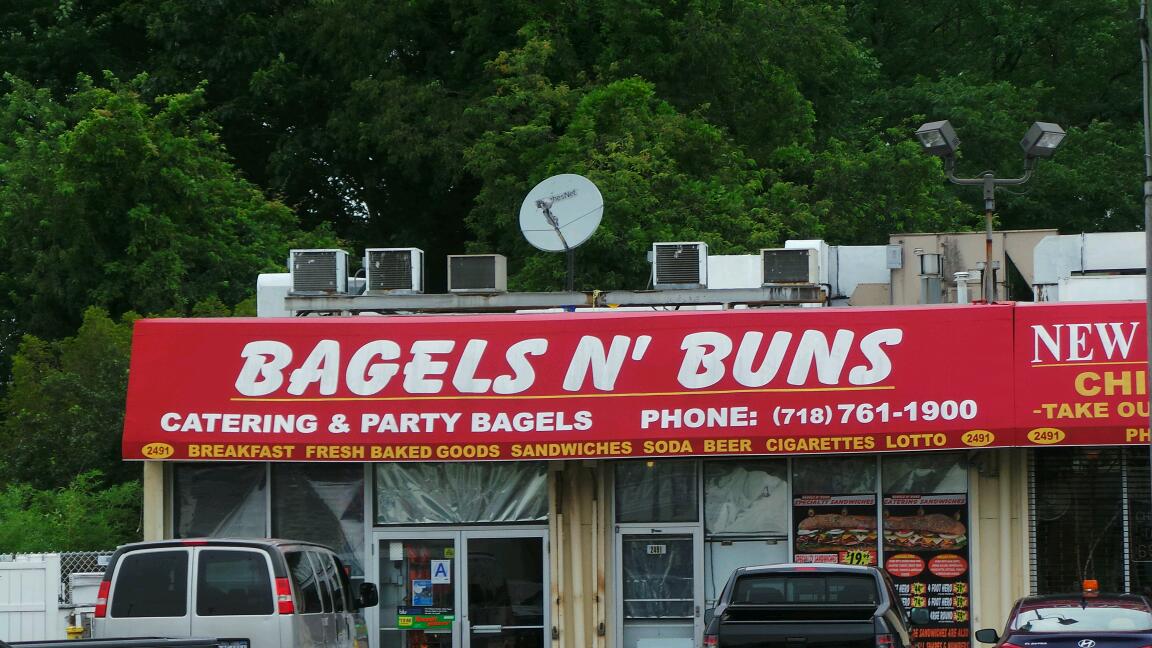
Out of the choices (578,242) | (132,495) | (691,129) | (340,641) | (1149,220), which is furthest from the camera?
(691,129)

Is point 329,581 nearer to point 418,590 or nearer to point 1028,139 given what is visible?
point 418,590

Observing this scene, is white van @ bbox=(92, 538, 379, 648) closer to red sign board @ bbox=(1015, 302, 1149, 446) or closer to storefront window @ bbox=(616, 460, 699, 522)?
storefront window @ bbox=(616, 460, 699, 522)

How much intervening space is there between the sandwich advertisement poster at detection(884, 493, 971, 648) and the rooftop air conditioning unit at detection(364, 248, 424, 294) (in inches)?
258

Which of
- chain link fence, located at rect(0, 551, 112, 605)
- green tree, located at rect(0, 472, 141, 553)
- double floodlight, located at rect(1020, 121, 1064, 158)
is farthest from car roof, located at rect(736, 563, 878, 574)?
green tree, located at rect(0, 472, 141, 553)

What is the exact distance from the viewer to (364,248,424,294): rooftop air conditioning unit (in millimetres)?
21516

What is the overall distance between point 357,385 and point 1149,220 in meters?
9.14

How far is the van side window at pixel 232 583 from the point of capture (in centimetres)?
1498

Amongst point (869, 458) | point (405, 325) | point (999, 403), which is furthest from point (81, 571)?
point (999, 403)

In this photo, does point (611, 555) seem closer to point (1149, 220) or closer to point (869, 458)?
point (869, 458)

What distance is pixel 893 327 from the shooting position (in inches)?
770

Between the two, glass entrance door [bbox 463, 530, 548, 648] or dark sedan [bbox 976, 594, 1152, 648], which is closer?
dark sedan [bbox 976, 594, 1152, 648]

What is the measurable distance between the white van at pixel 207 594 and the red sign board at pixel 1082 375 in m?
8.59

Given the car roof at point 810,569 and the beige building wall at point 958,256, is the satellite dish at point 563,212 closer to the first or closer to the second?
the beige building wall at point 958,256

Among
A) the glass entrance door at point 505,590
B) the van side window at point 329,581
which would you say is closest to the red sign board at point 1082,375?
the glass entrance door at point 505,590
